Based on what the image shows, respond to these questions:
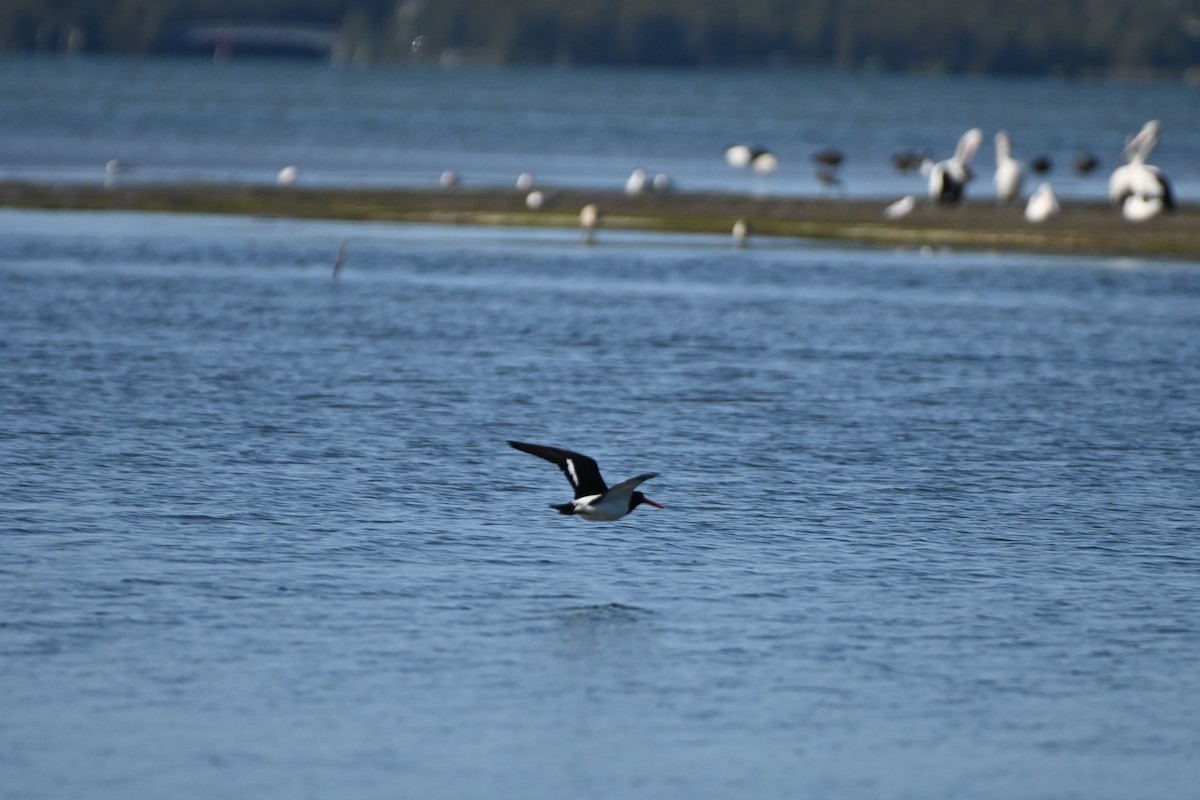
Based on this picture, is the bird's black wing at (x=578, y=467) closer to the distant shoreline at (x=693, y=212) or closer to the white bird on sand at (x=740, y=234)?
the white bird on sand at (x=740, y=234)

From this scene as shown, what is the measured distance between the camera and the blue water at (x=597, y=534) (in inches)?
368

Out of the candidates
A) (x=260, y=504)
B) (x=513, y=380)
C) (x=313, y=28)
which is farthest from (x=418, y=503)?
(x=313, y=28)

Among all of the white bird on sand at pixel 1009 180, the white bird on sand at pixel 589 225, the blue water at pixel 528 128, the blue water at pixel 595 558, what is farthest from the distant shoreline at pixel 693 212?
the blue water at pixel 595 558

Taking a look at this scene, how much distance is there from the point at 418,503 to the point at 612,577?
2385 millimetres

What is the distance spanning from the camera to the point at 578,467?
12133mm

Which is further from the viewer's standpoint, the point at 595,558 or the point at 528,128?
the point at 528,128

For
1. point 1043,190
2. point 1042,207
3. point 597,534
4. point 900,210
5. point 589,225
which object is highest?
point 1043,190

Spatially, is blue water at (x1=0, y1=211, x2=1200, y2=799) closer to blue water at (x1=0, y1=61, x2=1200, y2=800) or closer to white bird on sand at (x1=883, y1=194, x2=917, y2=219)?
blue water at (x1=0, y1=61, x2=1200, y2=800)

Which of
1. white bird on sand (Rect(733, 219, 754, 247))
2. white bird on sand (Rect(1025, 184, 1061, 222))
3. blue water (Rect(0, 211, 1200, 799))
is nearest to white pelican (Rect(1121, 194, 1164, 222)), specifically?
white bird on sand (Rect(1025, 184, 1061, 222))

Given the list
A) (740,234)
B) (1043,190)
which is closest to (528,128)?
(1043,190)

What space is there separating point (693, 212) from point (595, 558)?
2506 cm

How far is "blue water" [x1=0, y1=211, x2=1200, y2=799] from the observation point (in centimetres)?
930

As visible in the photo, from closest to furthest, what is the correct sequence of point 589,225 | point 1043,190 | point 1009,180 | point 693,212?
point 589,225 → point 1043,190 → point 693,212 → point 1009,180

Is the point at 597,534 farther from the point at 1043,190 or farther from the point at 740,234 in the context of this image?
the point at 1043,190
